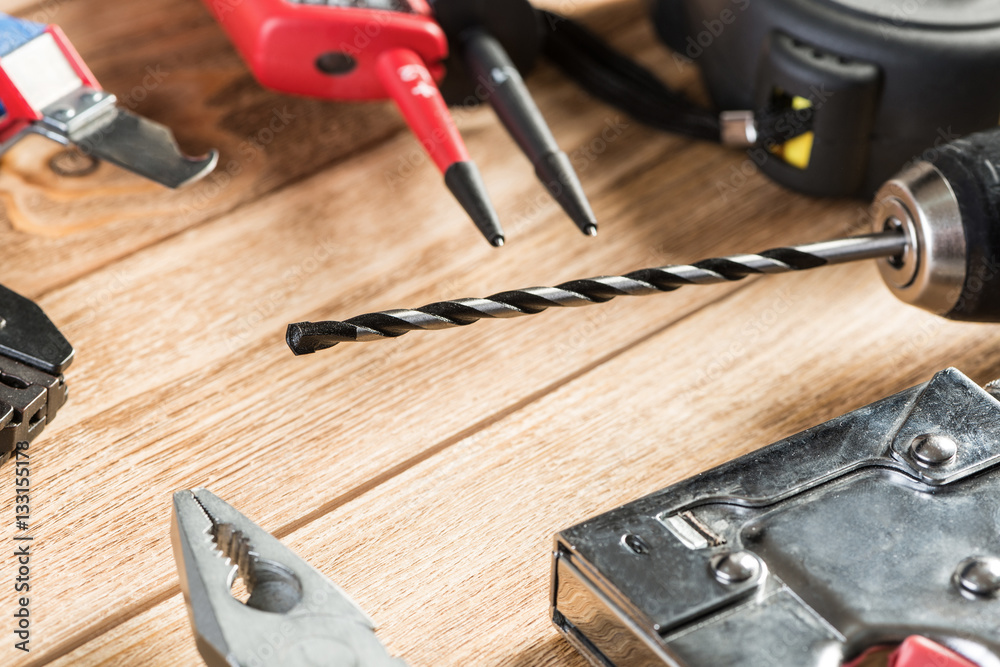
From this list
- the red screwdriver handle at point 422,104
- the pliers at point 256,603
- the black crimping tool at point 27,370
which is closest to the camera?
the pliers at point 256,603

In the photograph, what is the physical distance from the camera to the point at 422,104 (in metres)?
0.53

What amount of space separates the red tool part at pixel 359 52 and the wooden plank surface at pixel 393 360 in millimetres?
42

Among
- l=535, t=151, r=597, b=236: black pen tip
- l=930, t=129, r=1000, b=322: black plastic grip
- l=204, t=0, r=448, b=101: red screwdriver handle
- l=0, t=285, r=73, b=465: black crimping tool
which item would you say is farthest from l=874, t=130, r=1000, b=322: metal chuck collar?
l=0, t=285, r=73, b=465: black crimping tool

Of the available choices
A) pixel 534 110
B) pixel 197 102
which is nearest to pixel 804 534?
pixel 534 110

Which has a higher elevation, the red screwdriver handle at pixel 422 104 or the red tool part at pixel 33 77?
the red tool part at pixel 33 77

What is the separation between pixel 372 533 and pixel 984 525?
0.23 m

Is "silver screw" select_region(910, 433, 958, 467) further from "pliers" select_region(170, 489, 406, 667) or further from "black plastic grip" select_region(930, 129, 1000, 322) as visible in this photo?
"pliers" select_region(170, 489, 406, 667)

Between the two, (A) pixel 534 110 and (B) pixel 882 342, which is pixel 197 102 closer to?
(A) pixel 534 110

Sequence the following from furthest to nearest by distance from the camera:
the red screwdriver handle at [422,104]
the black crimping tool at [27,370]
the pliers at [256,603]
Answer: the red screwdriver handle at [422,104]
the black crimping tool at [27,370]
the pliers at [256,603]

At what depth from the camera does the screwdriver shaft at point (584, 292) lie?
0.39 m

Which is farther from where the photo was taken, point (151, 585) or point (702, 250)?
point (702, 250)

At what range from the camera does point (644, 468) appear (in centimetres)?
43

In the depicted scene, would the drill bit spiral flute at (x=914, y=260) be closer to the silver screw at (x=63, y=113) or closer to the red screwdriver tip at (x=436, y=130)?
the red screwdriver tip at (x=436, y=130)

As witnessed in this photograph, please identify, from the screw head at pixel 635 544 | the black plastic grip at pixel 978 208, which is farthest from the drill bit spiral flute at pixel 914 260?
the screw head at pixel 635 544
